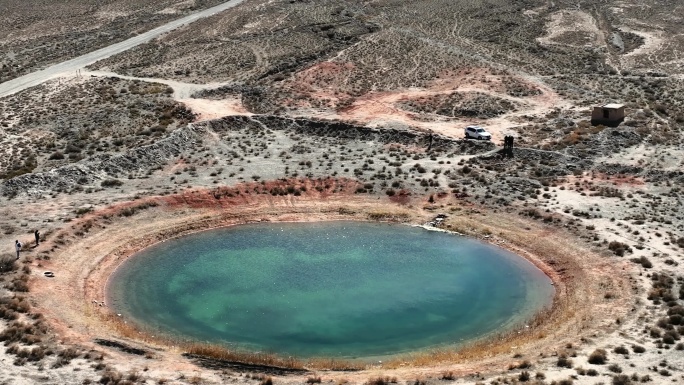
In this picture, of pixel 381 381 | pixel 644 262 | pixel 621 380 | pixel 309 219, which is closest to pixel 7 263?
pixel 309 219

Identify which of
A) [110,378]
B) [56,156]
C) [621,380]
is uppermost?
[56,156]

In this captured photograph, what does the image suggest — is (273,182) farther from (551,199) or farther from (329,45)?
(329,45)

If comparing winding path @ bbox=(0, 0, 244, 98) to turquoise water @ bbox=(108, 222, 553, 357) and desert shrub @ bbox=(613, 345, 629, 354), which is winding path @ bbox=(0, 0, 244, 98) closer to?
turquoise water @ bbox=(108, 222, 553, 357)

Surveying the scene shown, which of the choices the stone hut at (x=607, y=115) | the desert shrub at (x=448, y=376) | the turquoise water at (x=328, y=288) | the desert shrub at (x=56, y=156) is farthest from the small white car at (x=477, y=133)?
the desert shrub at (x=448, y=376)

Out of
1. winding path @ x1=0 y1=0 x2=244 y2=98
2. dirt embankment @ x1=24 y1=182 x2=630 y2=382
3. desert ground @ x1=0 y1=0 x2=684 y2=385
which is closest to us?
desert ground @ x1=0 y1=0 x2=684 y2=385

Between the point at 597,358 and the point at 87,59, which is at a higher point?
the point at 87,59

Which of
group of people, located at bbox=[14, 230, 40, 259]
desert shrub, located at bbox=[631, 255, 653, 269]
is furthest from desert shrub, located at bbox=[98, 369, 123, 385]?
desert shrub, located at bbox=[631, 255, 653, 269]

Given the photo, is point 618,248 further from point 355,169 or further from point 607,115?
point 607,115
